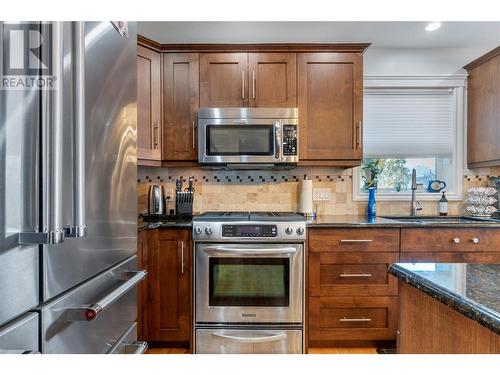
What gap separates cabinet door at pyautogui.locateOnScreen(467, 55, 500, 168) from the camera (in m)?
2.59

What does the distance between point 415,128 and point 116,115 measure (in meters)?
2.77

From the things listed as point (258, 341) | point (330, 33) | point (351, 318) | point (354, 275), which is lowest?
point (258, 341)

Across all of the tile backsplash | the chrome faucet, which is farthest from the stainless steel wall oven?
the chrome faucet

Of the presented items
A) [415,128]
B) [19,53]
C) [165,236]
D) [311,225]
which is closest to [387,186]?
[415,128]

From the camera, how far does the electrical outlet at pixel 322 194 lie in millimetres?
2941

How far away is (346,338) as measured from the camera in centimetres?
234

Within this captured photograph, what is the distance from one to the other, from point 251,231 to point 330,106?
1.18 meters

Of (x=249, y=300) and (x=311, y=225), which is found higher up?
(x=311, y=225)

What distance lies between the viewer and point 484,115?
2727mm

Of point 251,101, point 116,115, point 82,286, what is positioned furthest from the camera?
point 251,101

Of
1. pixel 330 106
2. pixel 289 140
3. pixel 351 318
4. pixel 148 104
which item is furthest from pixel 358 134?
pixel 148 104

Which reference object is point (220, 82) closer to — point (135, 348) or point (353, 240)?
point (353, 240)

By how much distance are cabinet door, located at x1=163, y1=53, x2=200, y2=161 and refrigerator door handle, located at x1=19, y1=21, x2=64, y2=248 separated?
1.94 metres
